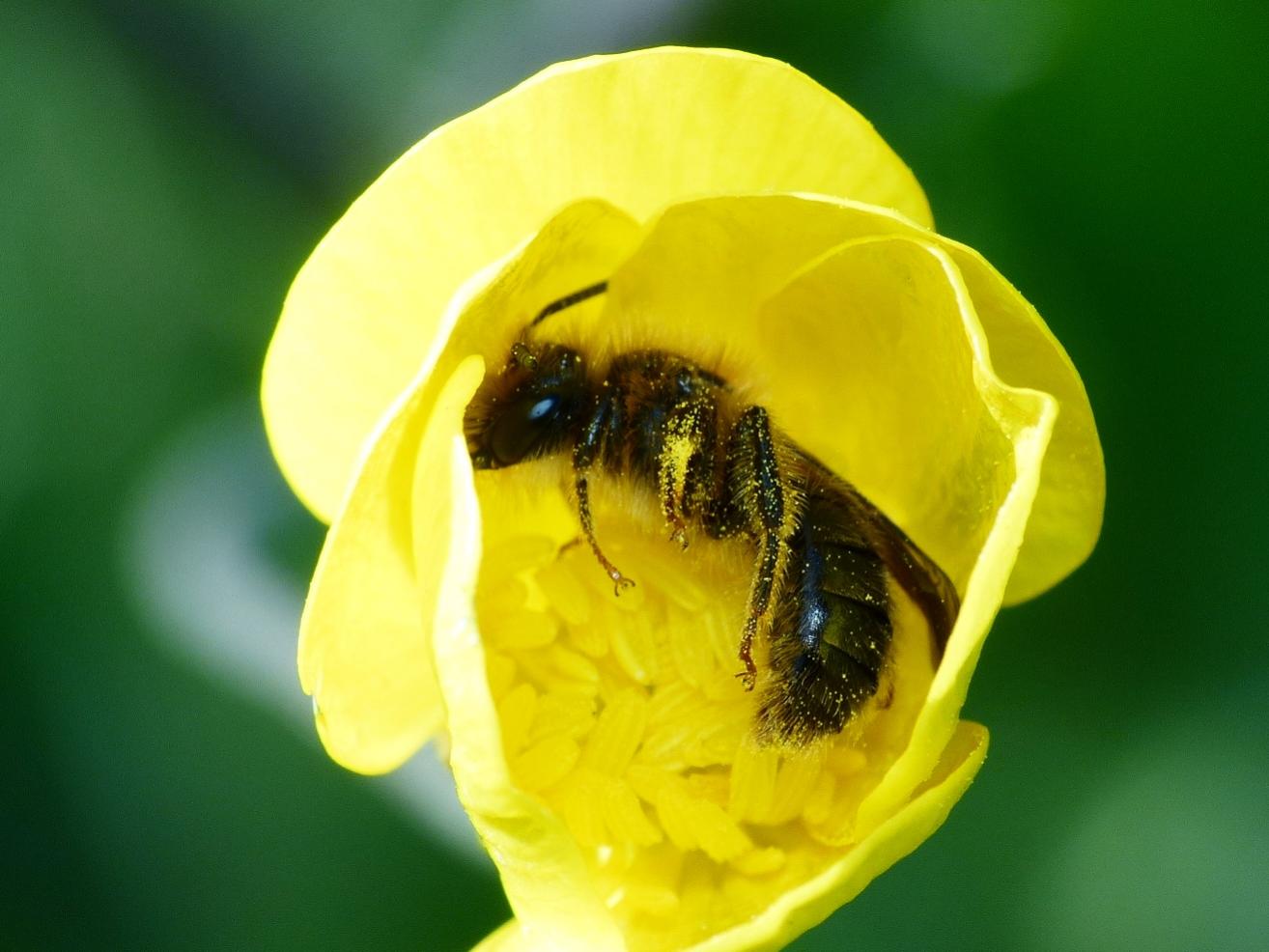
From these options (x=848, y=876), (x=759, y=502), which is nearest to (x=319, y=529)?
(x=759, y=502)

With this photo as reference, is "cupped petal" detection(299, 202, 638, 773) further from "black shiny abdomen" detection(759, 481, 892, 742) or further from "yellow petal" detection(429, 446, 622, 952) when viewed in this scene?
"black shiny abdomen" detection(759, 481, 892, 742)

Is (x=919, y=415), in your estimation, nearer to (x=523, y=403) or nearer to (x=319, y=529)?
(x=523, y=403)

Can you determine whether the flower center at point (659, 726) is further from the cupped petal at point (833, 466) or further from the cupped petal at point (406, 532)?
the cupped petal at point (406, 532)

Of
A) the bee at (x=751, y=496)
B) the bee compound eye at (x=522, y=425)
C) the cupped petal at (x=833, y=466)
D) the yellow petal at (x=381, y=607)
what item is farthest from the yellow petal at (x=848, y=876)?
the bee compound eye at (x=522, y=425)

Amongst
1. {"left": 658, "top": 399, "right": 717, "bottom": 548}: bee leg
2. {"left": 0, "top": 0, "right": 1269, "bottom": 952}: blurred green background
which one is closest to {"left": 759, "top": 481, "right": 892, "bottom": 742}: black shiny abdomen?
{"left": 658, "top": 399, "right": 717, "bottom": 548}: bee leg

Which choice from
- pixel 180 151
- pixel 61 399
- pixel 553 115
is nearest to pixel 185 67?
pixel 180 151
